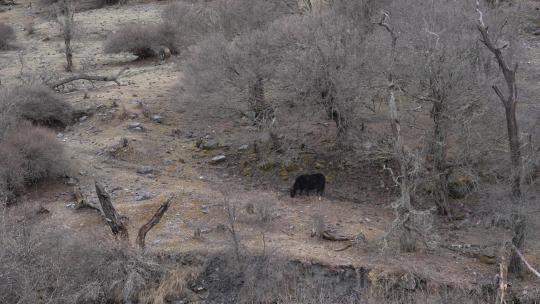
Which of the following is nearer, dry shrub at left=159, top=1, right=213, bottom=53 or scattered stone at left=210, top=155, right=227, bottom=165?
scattered stone at left=210, top=155, right=227, bottom=165

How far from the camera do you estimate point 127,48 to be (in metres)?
25.8

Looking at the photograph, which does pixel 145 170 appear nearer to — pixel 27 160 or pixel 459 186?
pixel 27 160

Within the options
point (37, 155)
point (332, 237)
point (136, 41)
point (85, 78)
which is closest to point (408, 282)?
point (332, 237)

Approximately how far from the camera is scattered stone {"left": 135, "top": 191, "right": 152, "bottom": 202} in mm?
15050

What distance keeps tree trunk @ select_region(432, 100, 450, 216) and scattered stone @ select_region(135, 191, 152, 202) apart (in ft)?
20.5

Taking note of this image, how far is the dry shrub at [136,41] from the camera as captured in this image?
2572cm

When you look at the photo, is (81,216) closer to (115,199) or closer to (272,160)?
(115,199)

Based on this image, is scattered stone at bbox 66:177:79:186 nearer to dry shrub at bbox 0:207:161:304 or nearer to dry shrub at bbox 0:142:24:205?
dry shrub at bbox 0:142:24:205

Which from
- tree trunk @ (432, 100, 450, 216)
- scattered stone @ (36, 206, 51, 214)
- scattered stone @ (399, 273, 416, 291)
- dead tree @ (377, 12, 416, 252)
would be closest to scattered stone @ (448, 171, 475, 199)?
tree trunk @ (432, 100, 450, 216)

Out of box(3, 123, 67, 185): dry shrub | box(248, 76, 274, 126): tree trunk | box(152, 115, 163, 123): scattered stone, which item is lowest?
box(152, 115, 163, 123): scattered stone

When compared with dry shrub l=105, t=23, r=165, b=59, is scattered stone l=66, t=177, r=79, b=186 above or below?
below

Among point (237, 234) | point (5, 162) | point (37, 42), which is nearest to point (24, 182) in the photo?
point (5, 162)

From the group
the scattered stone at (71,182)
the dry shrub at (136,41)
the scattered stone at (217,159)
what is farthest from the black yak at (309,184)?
the dry shrub at (136,41)

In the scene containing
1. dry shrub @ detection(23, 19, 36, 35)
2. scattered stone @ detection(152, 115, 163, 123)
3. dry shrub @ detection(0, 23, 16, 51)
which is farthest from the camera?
dry shrub @ detection(23, 19, 36, 35)
